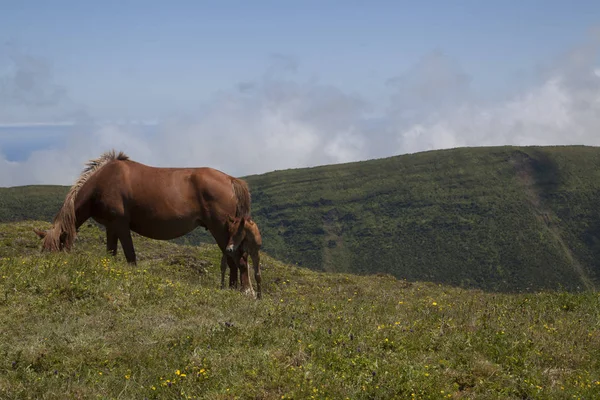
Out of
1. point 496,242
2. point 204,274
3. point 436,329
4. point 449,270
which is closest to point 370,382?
point 436,329

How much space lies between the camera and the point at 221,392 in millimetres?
7785

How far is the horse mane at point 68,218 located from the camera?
14.6 m

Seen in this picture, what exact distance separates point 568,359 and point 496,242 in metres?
179

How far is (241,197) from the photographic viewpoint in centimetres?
1611

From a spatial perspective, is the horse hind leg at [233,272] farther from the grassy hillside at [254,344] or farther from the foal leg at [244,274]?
the grassy hillside at [254,344]

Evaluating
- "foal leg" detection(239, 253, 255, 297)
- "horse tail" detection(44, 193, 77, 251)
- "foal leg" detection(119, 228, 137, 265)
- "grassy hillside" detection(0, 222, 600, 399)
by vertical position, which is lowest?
"grassy hillside" detection(0, 222, 600, 399)

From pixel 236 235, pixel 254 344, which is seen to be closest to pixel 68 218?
pixel 236 235

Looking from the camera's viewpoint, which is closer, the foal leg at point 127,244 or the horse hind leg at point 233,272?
the foal leg at point 127,244

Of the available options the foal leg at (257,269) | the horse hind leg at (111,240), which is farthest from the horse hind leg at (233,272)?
the horse hind leg at (111,240)

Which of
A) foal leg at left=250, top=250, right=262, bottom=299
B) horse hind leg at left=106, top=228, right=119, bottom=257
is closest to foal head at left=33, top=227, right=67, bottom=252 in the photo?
horse hind leg at left=106, top=228, right=119, bottom=257

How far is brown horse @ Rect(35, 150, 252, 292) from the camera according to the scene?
50.1ft

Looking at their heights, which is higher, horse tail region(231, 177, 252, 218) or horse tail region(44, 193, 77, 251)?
horse tail region(231, 177, 252, 218)

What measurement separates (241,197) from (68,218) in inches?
170

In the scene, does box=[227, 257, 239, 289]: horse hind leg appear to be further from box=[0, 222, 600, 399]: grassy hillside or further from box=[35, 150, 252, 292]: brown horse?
box=[0, 222, 600, 399]: grassy hillside
